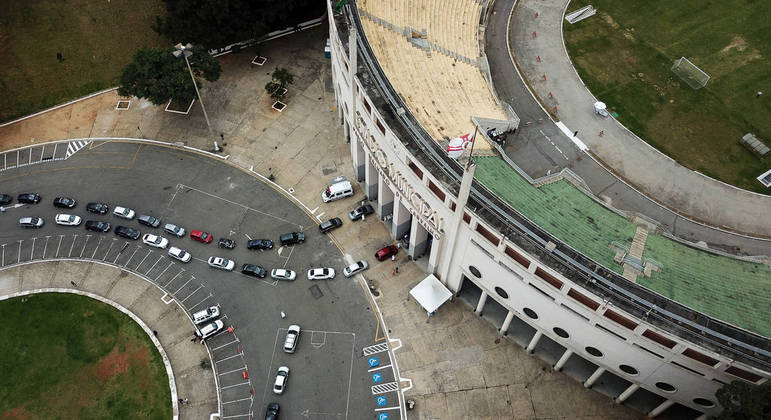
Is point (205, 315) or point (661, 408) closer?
point (661, 408)

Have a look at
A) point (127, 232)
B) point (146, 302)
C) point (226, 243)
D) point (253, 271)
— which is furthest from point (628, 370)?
point (127, 232)

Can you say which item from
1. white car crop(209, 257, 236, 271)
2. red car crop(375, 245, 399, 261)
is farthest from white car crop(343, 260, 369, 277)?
white car crop(209, 257, 236, 271)

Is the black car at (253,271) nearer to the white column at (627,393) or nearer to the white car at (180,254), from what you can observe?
the white car at (180,254)

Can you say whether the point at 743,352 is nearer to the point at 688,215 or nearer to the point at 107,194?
the point at 688,215

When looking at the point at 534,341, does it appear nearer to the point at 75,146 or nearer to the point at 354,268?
the point at 354,268

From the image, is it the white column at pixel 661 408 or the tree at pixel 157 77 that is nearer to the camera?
the white column at pixel 661 408

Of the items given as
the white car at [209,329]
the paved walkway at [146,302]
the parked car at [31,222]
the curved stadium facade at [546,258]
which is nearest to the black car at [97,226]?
the paved walkway at [146,302]

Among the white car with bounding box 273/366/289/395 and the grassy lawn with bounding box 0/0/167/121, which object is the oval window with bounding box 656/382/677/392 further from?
the grassy lawn with bounding box 0/0/167/121
